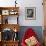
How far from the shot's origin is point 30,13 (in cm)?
593

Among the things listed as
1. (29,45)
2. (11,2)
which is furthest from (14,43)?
(11,2)

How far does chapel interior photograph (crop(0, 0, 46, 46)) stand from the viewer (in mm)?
5742

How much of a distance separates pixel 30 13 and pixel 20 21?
1.59 ft

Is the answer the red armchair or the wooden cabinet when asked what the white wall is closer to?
the wooden cabinet

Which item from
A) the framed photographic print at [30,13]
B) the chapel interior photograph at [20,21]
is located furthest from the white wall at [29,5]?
the framed photographic print at [30,13]

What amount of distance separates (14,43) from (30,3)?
5.30ft

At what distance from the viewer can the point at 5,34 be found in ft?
19.0

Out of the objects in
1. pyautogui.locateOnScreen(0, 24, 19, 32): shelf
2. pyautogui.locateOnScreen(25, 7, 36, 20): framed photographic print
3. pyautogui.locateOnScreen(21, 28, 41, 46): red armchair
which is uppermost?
pyautogui.locateOnScreen(25, 7, 36, 20): framed photographic print

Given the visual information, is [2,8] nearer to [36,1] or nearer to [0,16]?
[0,16]

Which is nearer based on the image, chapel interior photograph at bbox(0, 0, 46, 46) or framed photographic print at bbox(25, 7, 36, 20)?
chapel interior photograph at bbox(0, 0, 46, 46)

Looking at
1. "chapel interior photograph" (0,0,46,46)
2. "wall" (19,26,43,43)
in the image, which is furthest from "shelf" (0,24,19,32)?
"wall" (19,26,43,43)

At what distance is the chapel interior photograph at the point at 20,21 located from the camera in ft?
18.8

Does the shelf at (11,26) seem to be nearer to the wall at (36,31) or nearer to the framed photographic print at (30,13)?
the wall at (36,31)

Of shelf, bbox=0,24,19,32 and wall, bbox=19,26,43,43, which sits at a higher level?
shelf, bbox=0,24,19,32
